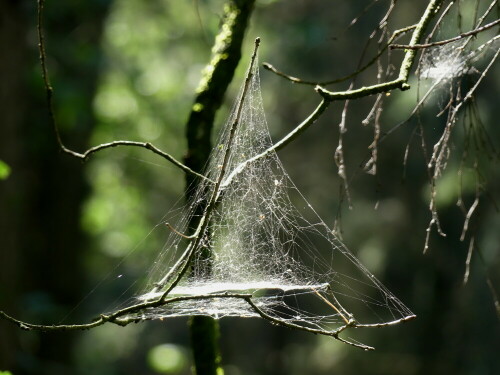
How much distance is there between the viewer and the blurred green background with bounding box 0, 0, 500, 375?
801 centimetres

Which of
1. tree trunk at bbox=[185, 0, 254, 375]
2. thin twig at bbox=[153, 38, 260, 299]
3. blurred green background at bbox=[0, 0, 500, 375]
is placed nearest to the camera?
thin twig at bbox=[153, 38, 260, 299]

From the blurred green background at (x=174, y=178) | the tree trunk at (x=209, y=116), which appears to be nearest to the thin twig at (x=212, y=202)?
the tree trunk at (x=209, y=116)

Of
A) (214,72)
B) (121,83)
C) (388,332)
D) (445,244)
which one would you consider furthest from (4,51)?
(388,332)

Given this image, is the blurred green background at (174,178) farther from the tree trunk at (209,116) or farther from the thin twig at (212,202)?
the thin twig at (212,202)

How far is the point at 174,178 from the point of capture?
16.0 meters

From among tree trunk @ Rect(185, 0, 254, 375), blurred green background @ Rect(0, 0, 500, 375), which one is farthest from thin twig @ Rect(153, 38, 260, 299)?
blurred green background @ Rect(0, 0, 500, 375)

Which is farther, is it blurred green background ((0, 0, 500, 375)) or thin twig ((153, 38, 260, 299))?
blurred green background ((0, 0, 500, 375))

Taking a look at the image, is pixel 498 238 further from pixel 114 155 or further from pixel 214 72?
pixel 114 155

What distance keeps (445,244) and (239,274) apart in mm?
8612

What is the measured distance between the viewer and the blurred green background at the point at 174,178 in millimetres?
8008

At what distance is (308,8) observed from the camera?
14680 mm

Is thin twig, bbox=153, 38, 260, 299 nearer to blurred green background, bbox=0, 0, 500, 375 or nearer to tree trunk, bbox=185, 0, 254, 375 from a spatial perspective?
tree trunk, bbox=185, 0, 254, 375

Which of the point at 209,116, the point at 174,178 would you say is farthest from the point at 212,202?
the point at 174,178

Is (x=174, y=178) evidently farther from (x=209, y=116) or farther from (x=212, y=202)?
(x=212, y=202)
